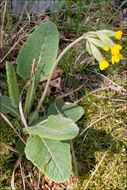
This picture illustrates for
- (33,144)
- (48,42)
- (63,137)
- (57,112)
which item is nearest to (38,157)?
(33,144)

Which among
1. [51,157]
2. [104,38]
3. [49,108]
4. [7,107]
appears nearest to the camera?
[104,38]

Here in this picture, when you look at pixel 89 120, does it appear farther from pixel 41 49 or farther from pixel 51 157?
pixel 41 49

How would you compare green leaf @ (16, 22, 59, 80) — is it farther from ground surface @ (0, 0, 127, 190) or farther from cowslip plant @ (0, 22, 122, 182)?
ground surface @ (0, 0, 127, 190)

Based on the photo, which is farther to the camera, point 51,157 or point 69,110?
point 69,110

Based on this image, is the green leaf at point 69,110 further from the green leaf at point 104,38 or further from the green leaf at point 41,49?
the green leaf at point 104,38

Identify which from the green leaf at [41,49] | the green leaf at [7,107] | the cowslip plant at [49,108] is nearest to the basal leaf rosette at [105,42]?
the cowslip plant at [49,108]

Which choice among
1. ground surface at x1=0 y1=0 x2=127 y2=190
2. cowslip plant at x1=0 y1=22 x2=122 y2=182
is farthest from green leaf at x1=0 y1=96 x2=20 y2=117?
ground surface at x1=0 y1=0 x2=127 y2=190

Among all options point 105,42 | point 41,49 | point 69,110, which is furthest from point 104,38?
point 69,110

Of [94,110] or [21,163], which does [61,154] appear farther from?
[94,110]
